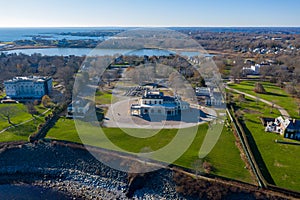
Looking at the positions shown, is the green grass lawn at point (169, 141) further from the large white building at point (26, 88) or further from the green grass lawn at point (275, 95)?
the green grass lawn at point (275, 95)

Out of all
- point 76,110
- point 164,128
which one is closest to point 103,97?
point 76,110

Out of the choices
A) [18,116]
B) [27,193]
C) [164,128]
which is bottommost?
[27,193]

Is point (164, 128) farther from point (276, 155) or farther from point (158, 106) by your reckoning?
point (276, 155)

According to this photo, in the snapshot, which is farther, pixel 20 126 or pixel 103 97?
pixel 103 97

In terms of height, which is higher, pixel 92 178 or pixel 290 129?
pixel 290 129

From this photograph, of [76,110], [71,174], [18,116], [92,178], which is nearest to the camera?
[92,178]

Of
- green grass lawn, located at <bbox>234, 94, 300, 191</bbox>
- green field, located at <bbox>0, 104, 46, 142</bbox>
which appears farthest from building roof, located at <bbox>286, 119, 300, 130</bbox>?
green field, located at <bbox>0, 104, 46, 142</bbox>

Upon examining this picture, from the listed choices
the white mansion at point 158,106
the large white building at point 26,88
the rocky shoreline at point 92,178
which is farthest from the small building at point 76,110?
the large white building at point 26,88
